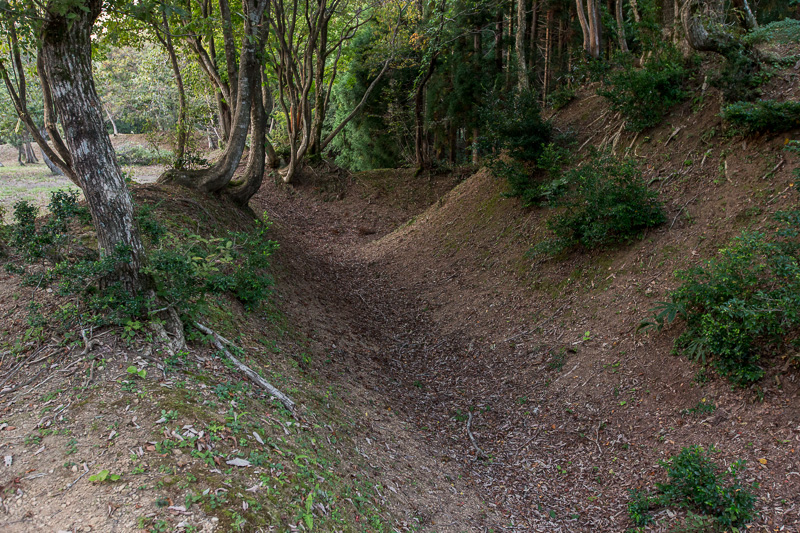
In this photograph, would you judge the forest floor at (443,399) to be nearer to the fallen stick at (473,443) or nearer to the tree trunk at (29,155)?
the fallen stick at (473,443)

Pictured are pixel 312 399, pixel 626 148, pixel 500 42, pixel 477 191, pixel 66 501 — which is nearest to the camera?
pixel 66 501

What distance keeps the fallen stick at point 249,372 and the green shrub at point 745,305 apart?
16.0 feet

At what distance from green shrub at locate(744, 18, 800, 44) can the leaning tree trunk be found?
406 inches

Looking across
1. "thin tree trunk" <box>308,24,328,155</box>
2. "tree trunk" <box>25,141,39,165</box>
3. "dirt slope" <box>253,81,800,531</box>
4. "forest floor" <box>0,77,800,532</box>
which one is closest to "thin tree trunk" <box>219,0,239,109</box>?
"forest floor" <box>0,77,800,532</box>

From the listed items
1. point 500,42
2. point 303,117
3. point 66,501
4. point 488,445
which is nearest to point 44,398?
point 66,501

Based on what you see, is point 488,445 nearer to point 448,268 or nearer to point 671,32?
point 448,268

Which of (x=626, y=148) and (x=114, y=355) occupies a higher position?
(x=626, y=148)

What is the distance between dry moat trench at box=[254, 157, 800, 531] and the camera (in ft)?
16.7

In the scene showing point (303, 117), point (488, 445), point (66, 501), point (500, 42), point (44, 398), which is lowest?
point (488, 445)

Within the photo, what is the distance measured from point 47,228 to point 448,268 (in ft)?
28.6

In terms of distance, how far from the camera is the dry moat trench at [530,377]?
5.08 metres

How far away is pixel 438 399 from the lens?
7.44m

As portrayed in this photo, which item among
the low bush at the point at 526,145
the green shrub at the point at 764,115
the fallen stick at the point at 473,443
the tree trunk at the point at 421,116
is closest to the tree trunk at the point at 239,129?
the low bush at the point at 526,145

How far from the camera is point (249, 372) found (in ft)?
17.9
